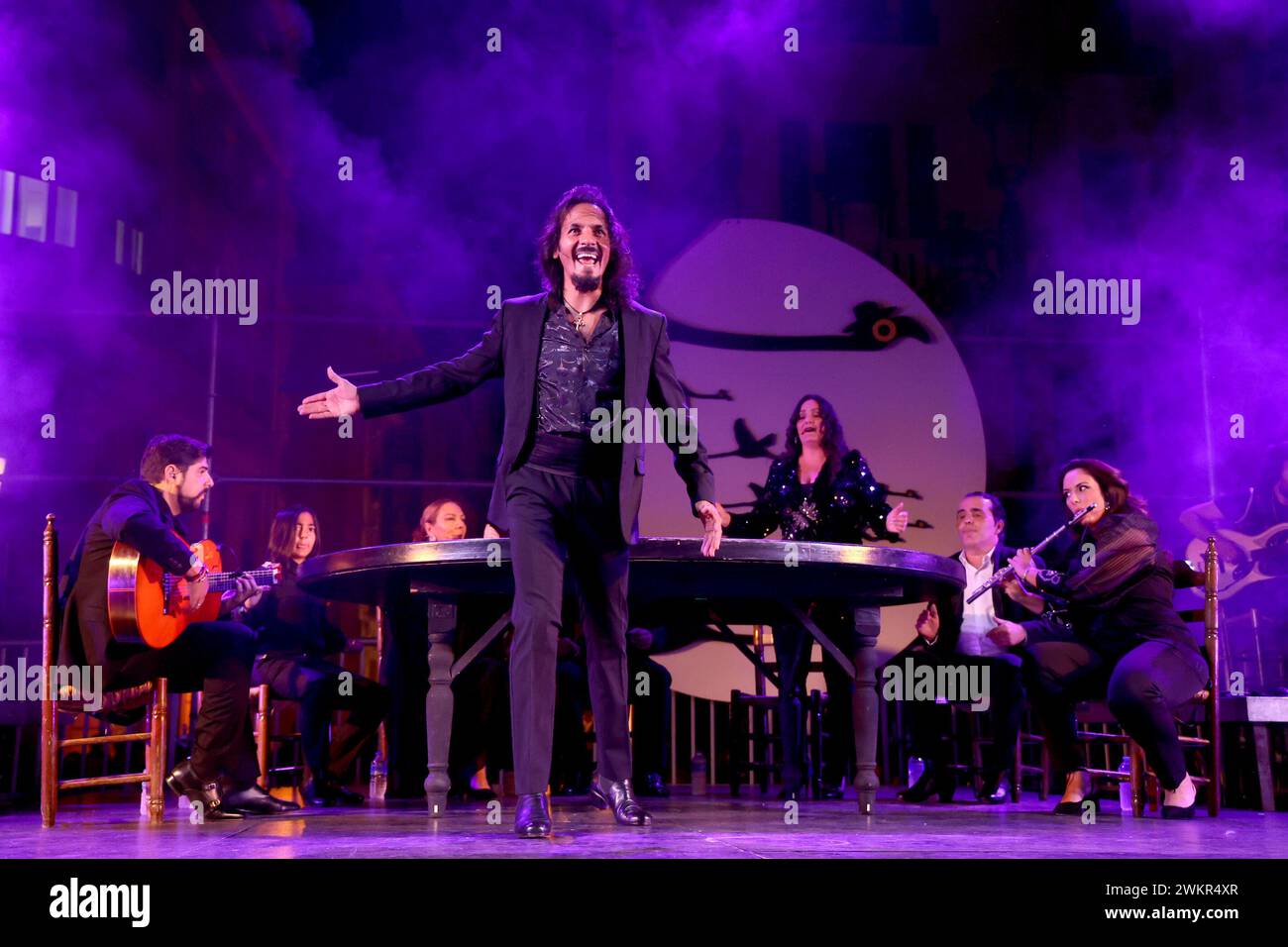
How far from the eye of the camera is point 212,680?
13.3ft

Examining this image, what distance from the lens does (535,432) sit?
3193 mm

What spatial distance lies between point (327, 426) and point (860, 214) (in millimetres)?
3482

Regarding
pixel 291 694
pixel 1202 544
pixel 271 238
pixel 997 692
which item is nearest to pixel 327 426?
pixel 271 238

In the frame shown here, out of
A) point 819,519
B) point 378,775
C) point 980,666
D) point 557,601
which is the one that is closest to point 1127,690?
point 980,666

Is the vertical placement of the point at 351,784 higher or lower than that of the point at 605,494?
lower

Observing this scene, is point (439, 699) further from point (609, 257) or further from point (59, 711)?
point (59, 711)

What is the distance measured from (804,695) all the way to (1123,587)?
1.42m

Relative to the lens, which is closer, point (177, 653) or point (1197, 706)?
point (177, 653)

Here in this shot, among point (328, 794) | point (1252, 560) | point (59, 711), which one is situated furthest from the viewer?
point (1252, 560)

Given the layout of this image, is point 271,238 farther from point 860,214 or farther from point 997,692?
point 997,692

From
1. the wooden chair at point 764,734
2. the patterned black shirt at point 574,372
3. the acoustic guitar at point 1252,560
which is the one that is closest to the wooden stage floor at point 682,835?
the wooden chair at point 764,734

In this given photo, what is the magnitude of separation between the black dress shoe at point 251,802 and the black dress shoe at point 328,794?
0.75 m

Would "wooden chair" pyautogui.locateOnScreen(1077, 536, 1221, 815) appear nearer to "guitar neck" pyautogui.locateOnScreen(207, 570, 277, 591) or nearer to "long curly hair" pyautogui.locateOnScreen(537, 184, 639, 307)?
"long curly hair" pyautogui.locateOnScreen(537, 184, 639, 307)
